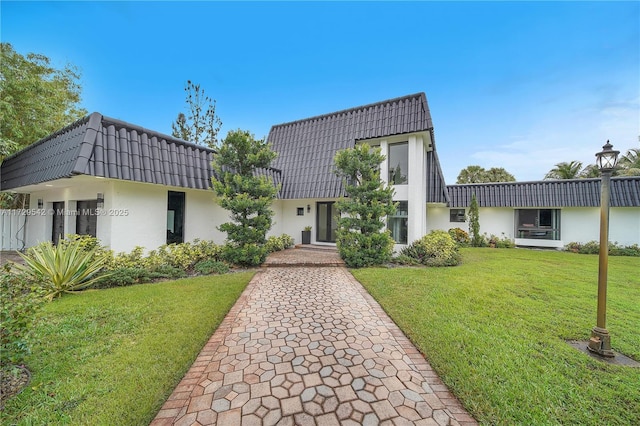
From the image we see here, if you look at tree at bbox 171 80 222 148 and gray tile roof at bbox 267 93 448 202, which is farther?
tree at bbox 171 80 222 148

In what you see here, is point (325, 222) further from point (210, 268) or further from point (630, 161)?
point (630, 161)

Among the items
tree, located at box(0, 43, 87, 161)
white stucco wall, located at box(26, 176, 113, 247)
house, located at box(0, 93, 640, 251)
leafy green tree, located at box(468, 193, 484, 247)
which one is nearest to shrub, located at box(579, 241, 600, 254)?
house, located at box(0, 93, 640, 251)

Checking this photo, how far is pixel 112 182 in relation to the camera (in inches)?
276

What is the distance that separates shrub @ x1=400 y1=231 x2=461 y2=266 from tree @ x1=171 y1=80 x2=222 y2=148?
19879mm

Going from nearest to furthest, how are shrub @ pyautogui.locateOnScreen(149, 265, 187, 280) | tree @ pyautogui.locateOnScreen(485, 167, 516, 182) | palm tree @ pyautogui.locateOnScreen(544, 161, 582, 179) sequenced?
shrub @ pyautogui.locateOnScreen(149, 265, 187, 280), palm tree @ pyautogui.locateOnScreen(544, 161, 582, 179), tree @ pyautogui.locateOnScreen(485, 167, 516, 182)

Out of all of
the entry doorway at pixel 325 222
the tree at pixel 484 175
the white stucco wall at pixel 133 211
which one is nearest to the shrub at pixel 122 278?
the white stucco wall at pixel 133 211

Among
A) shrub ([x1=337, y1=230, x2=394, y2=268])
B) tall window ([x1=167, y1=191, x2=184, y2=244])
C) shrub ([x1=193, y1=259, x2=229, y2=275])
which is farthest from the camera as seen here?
shrub ([x1=337, y1=230, x2=394, y2=268])

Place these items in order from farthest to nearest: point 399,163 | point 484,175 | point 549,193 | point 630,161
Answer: point 484,175 → point 630,161 → point 549,193 → point 399,163

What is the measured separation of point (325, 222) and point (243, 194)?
226 inches

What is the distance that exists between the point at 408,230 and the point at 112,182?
10.9 metres

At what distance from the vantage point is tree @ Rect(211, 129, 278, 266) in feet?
27.2

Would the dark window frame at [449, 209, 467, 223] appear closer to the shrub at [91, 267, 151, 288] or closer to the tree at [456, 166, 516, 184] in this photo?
the tree at [456, 166, 516, 184]

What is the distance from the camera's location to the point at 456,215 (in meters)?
17.3

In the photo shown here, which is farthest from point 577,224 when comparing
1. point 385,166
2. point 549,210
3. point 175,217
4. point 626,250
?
point 175,217
